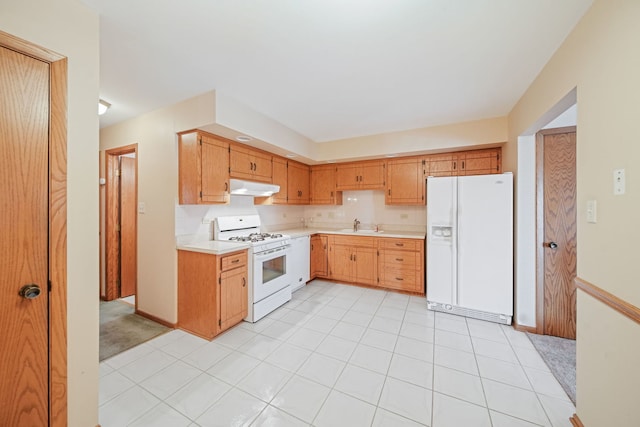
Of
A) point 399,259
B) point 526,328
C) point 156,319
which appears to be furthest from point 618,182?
point 156,319

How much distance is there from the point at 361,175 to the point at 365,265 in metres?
1.56

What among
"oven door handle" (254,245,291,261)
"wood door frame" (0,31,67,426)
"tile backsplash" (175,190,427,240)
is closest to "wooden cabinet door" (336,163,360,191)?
"tile backsplash" (175,190,427,240)

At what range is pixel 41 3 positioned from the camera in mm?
1189

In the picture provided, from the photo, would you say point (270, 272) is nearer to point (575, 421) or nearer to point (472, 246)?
point (472, 246)

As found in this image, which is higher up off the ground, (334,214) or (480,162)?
(480,162)

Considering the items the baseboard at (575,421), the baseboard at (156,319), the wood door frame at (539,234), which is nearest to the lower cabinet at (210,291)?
the baseboard at (156,319)

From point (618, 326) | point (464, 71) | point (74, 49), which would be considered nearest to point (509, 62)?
point (464, 71)

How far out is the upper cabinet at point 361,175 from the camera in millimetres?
4043

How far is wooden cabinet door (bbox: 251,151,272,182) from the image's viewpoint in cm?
333

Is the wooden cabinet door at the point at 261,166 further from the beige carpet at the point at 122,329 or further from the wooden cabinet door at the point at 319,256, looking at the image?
the beige carpet at the point at 122,329

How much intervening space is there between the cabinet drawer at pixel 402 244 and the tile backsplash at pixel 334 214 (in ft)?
2.05

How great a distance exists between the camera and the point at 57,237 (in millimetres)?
1243

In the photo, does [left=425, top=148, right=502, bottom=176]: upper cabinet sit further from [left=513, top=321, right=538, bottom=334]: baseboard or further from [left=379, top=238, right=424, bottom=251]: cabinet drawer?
[left=513, top=321, right=538, bottom=334]: baseboard

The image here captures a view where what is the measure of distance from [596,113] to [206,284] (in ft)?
10.4
